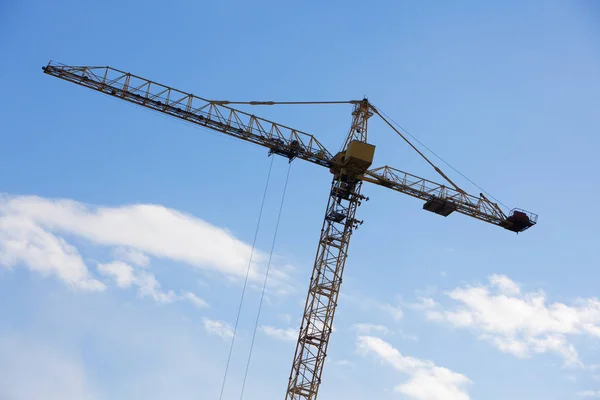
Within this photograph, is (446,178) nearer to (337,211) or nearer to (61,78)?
(337,211)

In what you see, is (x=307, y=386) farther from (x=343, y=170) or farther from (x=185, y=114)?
(x=185, y=114)

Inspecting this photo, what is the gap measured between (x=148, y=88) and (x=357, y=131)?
17543 mm

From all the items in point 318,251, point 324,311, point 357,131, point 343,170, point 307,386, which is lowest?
point 307,386

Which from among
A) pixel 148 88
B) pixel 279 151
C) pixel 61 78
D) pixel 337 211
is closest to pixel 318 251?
pixel 337 211

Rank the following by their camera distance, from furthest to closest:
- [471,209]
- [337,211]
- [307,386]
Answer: [471,209], [337,211], [307,386]

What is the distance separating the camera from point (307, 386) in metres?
59.7

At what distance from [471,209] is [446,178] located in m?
3.45

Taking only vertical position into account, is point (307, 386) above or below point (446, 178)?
below

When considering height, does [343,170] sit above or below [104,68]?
below

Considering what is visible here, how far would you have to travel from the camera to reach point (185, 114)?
66.0 metres

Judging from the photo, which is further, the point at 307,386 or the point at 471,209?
the point at 471,209

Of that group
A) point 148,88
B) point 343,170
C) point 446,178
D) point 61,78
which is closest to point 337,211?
point 343,170

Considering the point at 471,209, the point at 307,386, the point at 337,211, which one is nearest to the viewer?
the point at 307,386

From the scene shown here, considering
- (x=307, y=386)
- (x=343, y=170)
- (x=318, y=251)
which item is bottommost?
(x=307, y=386)
